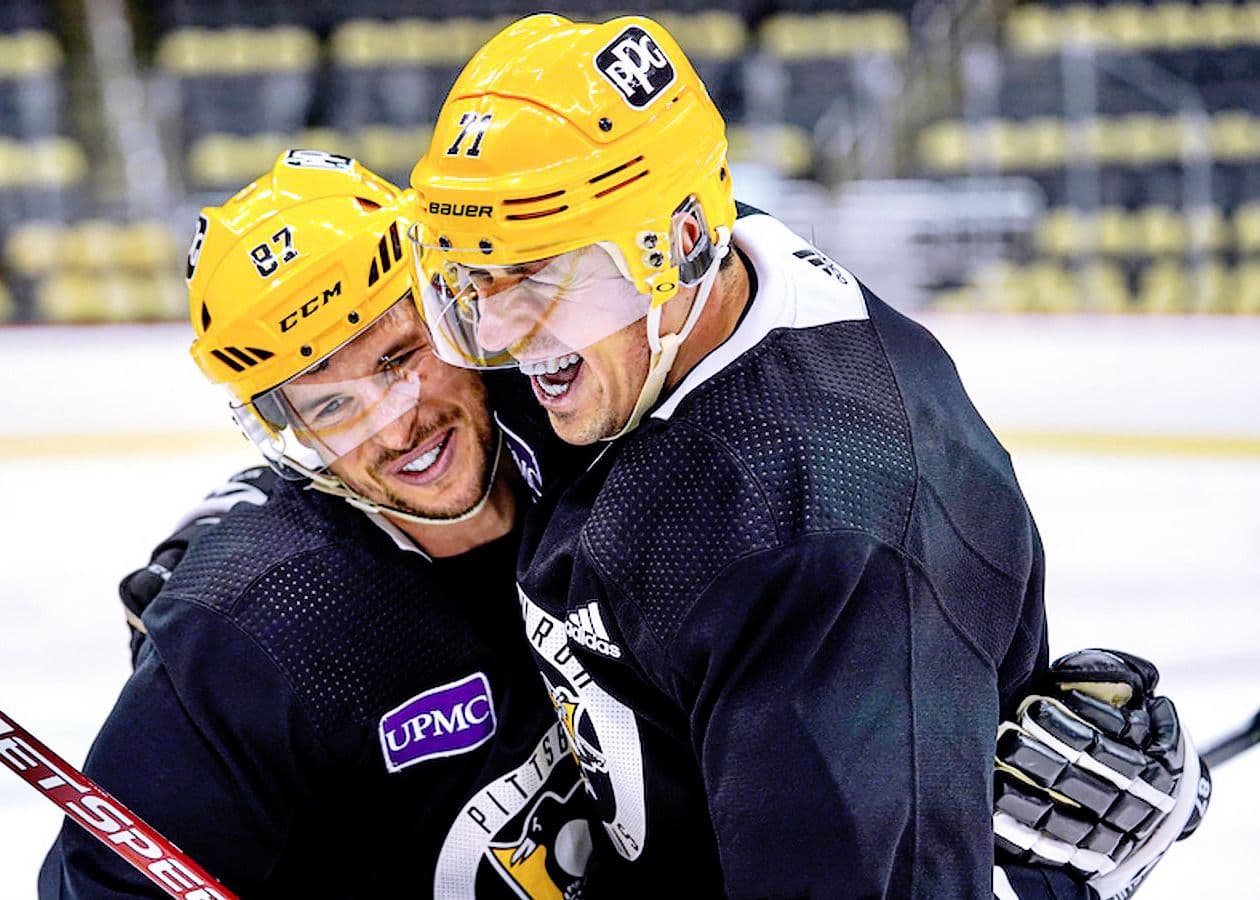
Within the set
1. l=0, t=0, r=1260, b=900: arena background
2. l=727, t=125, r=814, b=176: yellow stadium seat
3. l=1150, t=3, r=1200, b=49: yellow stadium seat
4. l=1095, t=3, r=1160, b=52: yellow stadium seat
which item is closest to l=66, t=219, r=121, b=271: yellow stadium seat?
l=0, t=0, r=1260, b=900: arena background

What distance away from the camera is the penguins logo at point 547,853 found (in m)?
2.12

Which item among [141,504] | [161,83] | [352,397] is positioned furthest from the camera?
[161,83]

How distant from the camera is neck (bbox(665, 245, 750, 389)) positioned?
64.4 inches

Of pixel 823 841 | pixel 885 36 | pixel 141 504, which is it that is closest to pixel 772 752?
pixel 823 841

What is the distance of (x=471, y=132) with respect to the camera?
1.57 m

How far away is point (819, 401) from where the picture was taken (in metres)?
1.53

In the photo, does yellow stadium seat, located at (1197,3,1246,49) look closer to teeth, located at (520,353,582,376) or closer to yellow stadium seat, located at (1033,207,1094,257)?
yellow stadium seat, located at (1033,207,1094,257)

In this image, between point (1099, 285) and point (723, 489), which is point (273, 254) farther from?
point (1099, 285)

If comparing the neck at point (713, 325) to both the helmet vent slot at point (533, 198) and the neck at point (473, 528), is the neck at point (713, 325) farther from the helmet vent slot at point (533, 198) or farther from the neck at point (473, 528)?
the neck at point (473, 528)

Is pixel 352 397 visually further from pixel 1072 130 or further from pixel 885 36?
pixel 885 36

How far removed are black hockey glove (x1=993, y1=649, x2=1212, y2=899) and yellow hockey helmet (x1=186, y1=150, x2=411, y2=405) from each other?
96 cm

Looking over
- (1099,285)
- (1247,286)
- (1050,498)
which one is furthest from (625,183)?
(1247,286)

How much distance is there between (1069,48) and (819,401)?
583 centimetres

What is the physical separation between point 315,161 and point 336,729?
744 millimetres
